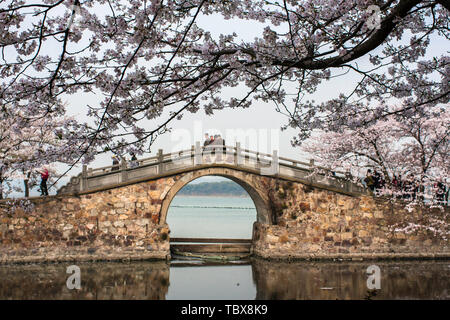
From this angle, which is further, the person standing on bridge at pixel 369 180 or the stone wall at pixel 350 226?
the person standing on bridge at pixel 369 180

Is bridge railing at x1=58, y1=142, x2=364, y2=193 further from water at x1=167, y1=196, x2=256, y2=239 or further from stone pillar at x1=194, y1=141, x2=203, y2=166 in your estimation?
water at x1=167, y1=196, x2=256, y2=239

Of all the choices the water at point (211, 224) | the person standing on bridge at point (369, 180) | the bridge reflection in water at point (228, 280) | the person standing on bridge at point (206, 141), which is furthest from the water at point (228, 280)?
the water at point (211, 224)

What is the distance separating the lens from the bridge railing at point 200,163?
18.3 m

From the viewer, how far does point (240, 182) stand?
19.9 m

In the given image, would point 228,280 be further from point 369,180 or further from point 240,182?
point 369,180

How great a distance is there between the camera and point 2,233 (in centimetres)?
1708

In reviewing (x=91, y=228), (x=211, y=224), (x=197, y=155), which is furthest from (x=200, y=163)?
(x=211, y=224)

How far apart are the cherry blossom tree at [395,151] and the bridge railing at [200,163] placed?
117cm

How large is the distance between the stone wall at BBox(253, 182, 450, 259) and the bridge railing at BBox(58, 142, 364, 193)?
0.57 meters

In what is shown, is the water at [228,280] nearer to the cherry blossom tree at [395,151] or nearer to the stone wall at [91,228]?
the stone wall at [91,228]

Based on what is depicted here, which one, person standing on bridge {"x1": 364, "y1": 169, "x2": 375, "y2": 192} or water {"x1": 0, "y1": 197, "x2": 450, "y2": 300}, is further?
person standing on bridge {"x1": 364, "y1": 169, "x2": 375, "y2": 192}

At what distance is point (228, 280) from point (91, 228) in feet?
19.9

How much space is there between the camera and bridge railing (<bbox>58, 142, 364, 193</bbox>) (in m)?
18.3

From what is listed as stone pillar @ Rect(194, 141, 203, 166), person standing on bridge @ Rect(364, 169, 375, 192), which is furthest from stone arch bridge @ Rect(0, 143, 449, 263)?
person standing on bridge @ Rect(364, 169, 375, 192)
